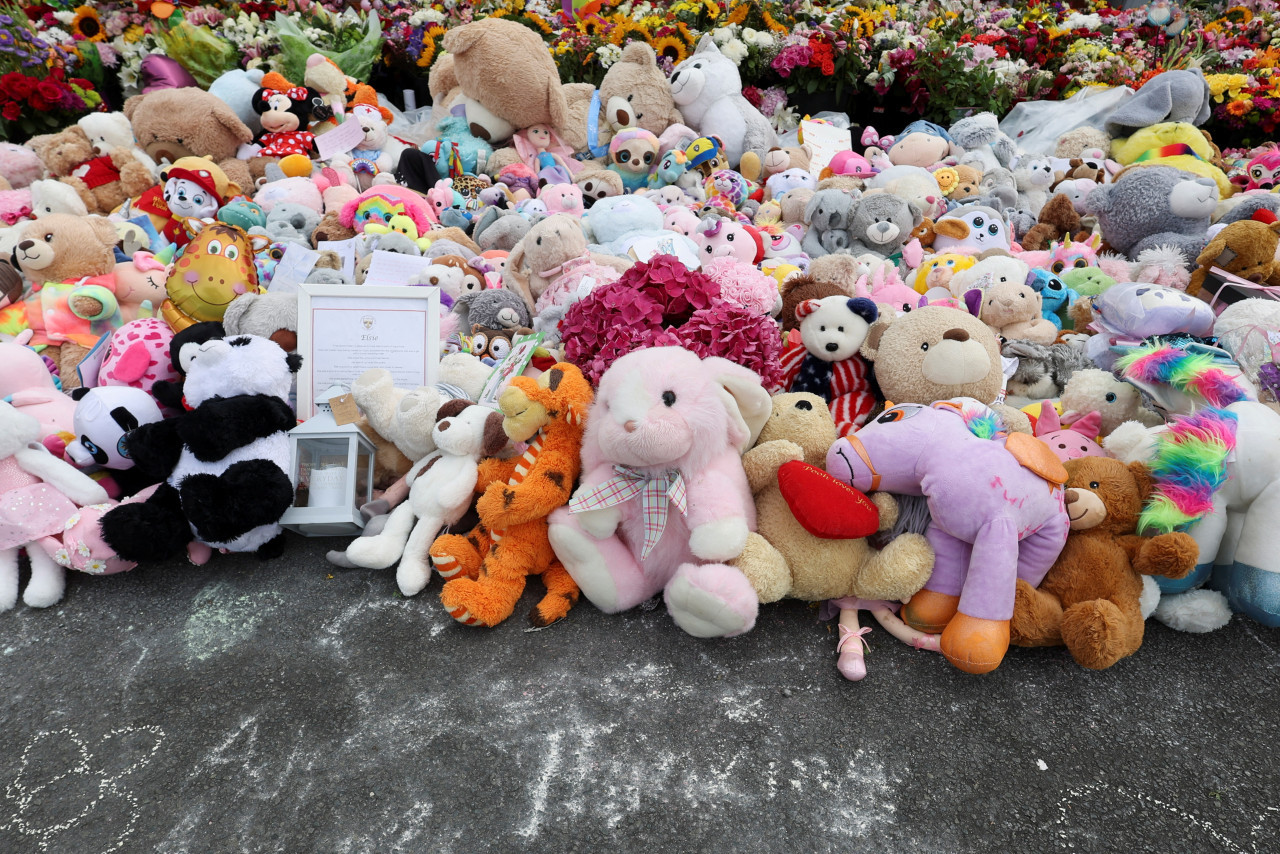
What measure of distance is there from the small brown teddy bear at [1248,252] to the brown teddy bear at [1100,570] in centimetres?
180

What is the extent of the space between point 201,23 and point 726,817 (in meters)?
7.46

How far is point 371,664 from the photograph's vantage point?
6.15ft

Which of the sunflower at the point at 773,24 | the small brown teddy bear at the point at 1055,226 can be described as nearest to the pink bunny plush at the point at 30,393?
the small brown teddy bear at the point at 1055,226

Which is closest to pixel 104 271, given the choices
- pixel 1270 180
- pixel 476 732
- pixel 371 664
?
pixel 371 664

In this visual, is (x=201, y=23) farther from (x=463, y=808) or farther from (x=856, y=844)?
(x=856, y=844)

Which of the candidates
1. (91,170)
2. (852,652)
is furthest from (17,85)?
(852,652)

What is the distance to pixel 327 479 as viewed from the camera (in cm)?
230

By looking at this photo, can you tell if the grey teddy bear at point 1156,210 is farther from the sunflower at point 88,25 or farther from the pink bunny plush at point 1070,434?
the sunflower at point 88,25

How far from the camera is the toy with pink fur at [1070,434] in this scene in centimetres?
222

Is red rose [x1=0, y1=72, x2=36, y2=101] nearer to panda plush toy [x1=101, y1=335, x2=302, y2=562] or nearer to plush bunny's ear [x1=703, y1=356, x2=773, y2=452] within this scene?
panda plush toy [x1=101, y1=335, x2=302, y2=562]

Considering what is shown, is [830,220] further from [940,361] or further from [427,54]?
[427,54]

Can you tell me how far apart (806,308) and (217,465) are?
6.81 ft

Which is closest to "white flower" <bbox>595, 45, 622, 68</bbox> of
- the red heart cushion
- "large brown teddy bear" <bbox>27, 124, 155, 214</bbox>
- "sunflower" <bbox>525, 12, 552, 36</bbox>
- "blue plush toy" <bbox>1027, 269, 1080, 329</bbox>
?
"sunflower" <bbox>525, 12, 552, 36</bbox>

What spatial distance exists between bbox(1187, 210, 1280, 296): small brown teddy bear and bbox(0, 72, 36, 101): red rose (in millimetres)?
7720
